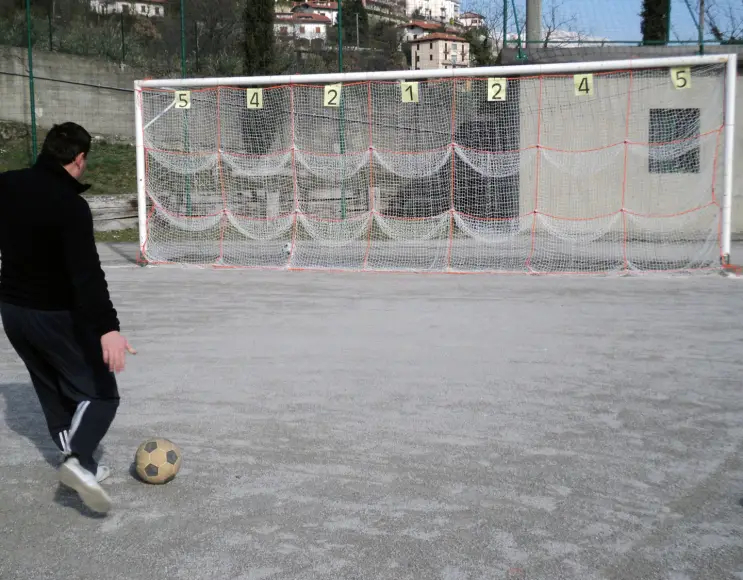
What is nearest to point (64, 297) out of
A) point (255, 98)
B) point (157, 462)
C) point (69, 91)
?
point (157, 462)

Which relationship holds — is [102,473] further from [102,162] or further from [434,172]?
[102,162]

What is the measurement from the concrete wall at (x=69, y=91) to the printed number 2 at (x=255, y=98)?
774 cm

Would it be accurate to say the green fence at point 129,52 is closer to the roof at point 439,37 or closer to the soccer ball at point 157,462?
the roof at point 439,37

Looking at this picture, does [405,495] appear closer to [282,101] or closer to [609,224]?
[609,224]

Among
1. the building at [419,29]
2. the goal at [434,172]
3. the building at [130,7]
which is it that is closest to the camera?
the goal at [434,172]

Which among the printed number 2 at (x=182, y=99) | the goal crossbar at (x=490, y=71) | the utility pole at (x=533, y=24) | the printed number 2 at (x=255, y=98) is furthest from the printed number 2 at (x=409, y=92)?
the utility pole at (x=533, y=24)

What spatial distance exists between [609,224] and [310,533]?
10904 millimetres

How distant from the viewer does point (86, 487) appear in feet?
11.5

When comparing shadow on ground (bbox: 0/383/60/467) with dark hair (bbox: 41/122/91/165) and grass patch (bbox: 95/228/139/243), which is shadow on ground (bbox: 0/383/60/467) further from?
grass patch (bbox: 95/228/139/243)

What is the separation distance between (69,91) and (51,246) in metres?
17.4

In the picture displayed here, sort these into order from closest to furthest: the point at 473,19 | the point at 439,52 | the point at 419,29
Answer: the point at 473,19, the point at 439,52, the point at 419,29

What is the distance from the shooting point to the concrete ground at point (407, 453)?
3.36 m

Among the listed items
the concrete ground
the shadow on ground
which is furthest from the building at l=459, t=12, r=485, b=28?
the shadow on ground

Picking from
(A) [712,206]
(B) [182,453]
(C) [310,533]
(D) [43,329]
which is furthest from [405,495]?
(A) [712,206]
